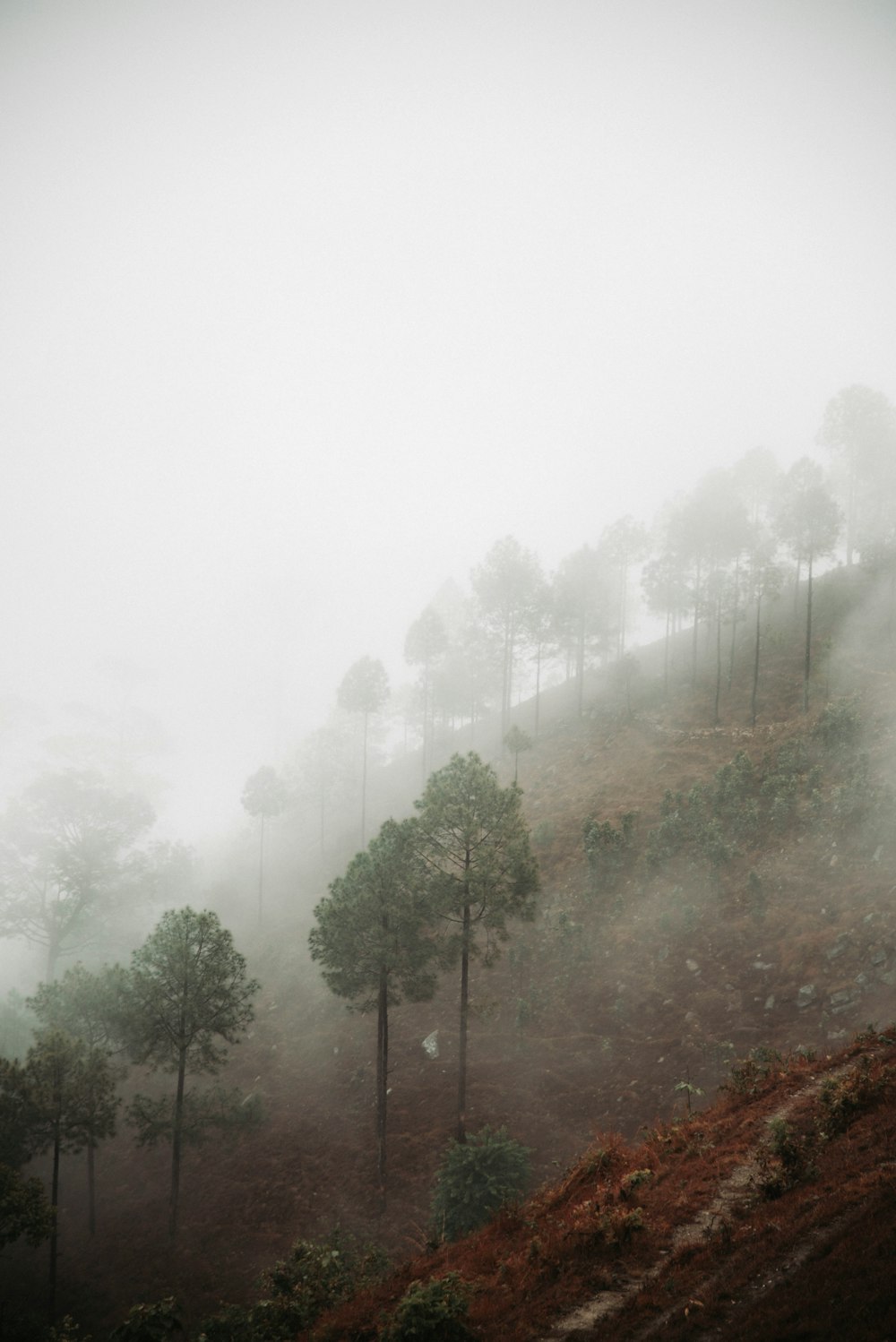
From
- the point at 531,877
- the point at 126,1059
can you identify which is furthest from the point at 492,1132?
the point at 126,1059

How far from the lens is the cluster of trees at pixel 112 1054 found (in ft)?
59.5

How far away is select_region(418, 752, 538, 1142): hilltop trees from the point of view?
2027 centimetres

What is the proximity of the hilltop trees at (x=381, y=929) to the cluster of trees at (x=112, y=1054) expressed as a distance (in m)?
3.22

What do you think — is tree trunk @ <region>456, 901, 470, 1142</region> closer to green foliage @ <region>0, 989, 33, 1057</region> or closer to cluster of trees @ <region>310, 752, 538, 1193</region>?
cluster of trees @ <region>310, 752, 538, 1193</region>

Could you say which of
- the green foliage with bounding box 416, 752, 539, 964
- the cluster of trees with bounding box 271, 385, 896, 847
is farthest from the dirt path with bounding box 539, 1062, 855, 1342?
the cluster of trees with bounding box 271, 385, 896, 847

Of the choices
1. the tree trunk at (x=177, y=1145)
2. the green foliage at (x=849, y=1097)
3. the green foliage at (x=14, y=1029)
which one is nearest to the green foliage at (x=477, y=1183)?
→ the green foliage at (x=849, y=1097)

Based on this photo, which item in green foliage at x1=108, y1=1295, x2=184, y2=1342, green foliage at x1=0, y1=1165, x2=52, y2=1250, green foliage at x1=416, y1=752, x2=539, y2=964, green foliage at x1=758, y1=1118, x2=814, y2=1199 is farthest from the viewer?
green foliage at x1=416, y1=752, x2=539, y2=964

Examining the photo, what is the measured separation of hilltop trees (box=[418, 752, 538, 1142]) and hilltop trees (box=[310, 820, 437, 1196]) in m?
0.93

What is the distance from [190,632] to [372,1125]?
188 meters

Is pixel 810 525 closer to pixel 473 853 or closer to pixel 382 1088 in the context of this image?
pixel 473 853

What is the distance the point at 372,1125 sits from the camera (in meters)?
22.5

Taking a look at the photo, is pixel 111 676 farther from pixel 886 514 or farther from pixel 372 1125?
pixel 886 514

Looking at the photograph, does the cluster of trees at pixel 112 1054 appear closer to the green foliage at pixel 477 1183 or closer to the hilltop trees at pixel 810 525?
the green foliage at pixel 477 1183

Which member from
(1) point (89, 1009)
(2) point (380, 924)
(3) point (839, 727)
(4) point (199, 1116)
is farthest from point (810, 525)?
(1) point (89, 1009)
